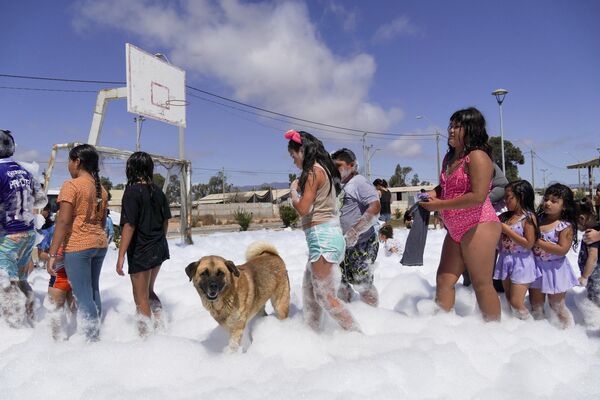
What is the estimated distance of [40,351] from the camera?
3465 millimetres

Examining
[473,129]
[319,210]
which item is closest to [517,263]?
[473,129]

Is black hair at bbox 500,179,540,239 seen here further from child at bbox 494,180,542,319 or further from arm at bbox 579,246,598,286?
arm at bbox 579,246,598,286

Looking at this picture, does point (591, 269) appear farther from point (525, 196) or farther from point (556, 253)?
point (525, 196)

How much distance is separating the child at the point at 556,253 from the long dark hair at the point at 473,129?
4.02 ft

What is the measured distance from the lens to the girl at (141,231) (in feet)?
12.6

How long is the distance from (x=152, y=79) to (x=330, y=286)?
919cm

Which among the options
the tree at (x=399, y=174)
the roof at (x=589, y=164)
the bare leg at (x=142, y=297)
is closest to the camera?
the bare leg at (x=142, y=297)

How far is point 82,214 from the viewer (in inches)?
145

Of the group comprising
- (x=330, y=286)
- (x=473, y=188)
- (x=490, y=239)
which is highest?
(x=473, y=188)

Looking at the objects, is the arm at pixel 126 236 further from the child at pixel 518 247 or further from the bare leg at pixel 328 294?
the child at pixel 518 247

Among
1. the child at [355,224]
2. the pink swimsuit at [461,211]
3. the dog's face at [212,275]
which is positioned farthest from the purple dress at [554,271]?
the dog's face at [212,275]

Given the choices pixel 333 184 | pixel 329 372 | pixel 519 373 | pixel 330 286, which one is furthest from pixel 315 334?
pixel 519 373

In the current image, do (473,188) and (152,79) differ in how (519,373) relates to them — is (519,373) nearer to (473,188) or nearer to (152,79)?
(473,188)

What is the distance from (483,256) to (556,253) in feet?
3.49
